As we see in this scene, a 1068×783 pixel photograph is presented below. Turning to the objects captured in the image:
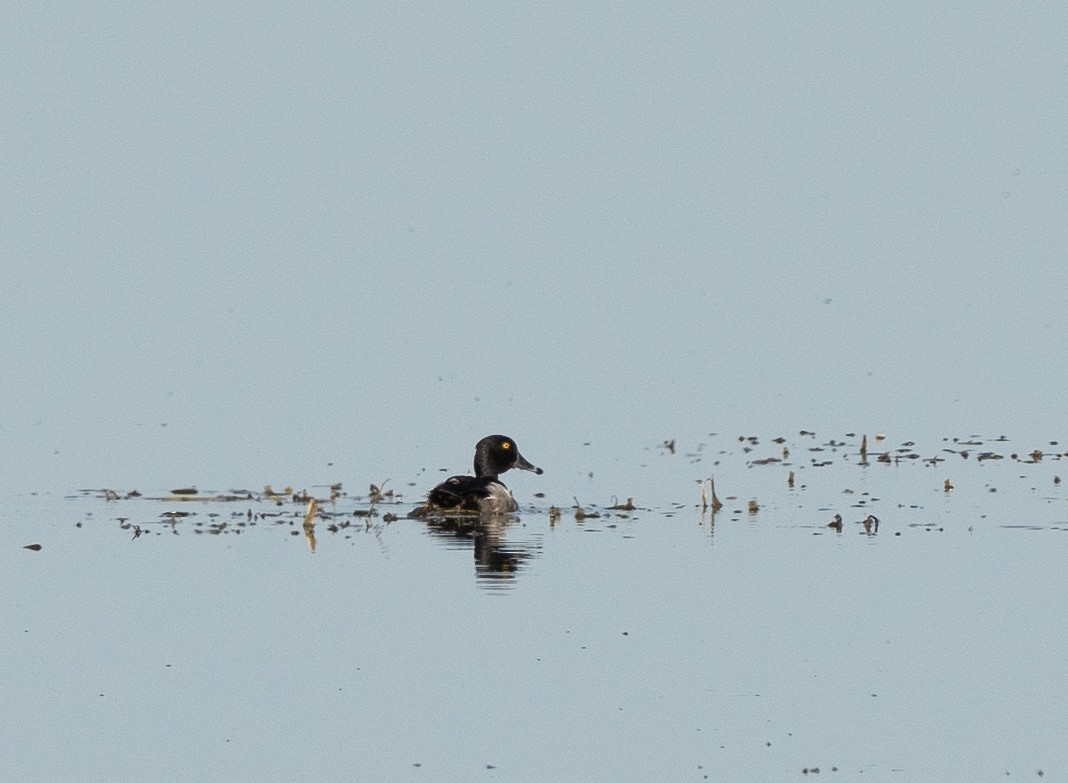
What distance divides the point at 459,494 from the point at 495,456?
→ 3.40 m

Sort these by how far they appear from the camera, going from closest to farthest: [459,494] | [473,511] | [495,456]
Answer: [473,511], [459,494], [495,456]

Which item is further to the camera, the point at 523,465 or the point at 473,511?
the point at 523,465

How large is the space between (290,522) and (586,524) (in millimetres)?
3960

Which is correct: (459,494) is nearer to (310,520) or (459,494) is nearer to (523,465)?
(310,520)

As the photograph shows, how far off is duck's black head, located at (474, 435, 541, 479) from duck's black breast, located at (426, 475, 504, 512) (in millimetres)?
3041

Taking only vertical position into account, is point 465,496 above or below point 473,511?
above

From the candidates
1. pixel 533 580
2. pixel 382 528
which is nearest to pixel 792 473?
pixel 382 528

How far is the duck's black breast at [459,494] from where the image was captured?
3012 centimetres

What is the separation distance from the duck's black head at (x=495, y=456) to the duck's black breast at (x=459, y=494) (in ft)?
9.98

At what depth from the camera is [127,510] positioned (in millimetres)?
30125

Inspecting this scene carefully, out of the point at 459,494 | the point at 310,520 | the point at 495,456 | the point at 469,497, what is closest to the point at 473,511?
the point at 469,497

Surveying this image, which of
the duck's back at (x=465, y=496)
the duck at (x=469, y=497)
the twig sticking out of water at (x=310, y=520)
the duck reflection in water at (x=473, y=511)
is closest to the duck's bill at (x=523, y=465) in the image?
the duck reflection in water at (x=473, y=511)

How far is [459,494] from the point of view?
30188 millimetres

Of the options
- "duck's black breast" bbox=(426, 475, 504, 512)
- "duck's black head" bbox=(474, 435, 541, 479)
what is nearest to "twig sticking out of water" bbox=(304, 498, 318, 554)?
"duck's black breast" bbox=(426, 475, 504, 512)
